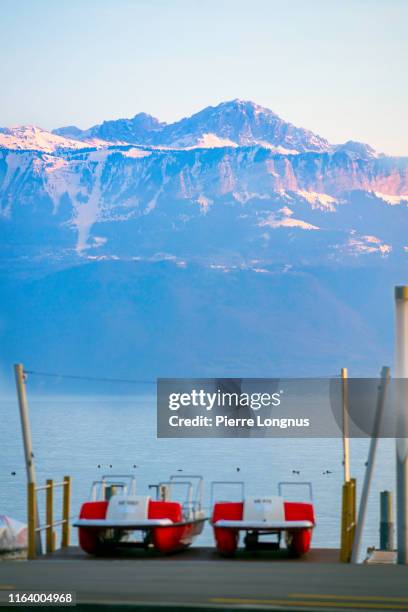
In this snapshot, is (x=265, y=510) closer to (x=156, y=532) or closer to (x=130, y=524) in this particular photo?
(x=156, y=532)

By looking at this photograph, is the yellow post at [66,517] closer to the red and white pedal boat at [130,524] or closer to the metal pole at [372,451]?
the red and white pedal boat at [130,524]

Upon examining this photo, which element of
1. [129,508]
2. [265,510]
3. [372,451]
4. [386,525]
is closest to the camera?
[372,451]

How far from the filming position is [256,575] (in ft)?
A: 42.8

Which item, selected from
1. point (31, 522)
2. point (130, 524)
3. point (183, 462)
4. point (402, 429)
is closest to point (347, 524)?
point (402, 429)

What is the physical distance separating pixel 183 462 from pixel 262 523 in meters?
92.9

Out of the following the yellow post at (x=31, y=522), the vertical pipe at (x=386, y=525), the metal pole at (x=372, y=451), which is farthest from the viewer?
the vertical pipe at (x=386, y=525)

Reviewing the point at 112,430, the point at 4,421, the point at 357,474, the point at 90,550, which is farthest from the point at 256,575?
the point at 4,421

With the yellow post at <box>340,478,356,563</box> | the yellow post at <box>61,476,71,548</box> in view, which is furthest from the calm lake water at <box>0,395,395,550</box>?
the yellow post at <box>340,478,356,563</box>

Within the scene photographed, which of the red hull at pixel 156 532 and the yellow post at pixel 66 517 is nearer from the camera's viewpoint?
the red hull at pixel 156 532

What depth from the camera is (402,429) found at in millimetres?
18547

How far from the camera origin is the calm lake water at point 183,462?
72812 mm

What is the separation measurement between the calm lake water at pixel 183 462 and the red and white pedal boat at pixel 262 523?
83.5 ft

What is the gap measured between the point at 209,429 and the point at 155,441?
114 feet

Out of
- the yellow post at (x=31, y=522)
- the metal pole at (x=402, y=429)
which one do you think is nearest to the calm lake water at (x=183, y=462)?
the yellow post at (x=31, y=522)
